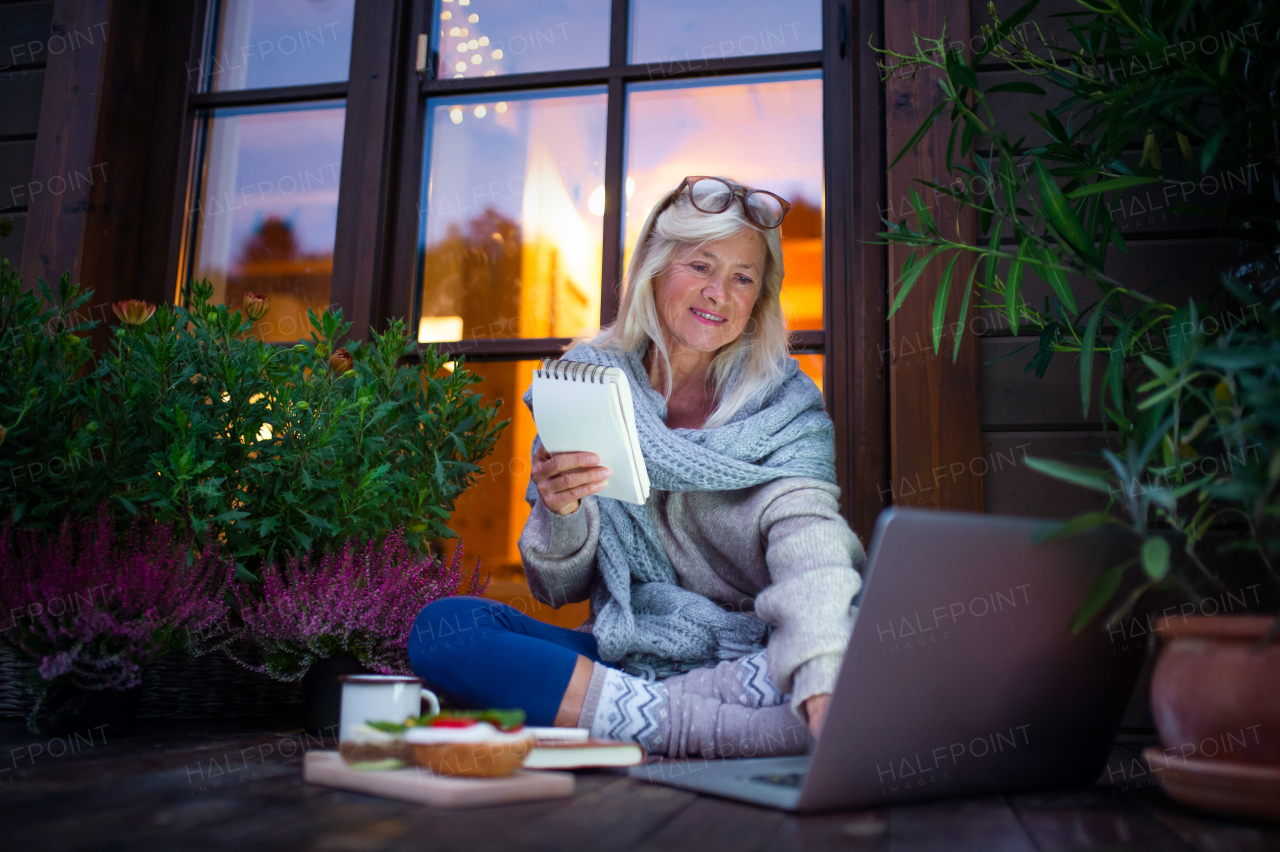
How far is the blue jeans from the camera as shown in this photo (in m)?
1.19

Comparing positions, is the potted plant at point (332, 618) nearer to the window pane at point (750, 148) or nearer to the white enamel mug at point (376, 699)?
the white enamel mug at point (376, 699)

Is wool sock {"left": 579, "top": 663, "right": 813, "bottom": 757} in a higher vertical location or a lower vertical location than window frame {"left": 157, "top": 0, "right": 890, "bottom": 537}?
lower

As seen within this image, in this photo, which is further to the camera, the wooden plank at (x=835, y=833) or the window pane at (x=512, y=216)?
the window pane at (x=512, y=216)

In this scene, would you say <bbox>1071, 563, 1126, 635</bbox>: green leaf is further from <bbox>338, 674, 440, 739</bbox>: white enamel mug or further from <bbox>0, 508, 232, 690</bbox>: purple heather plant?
<bbox>0, 508, 232, 690</bbox>: purple heather plant

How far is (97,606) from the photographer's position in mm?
1343

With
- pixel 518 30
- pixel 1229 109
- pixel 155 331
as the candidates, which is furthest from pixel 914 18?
pixel 155 331

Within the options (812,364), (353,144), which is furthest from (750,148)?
(353,144)

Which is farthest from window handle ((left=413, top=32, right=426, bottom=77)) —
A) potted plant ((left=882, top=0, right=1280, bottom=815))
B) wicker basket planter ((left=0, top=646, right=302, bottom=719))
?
wicker basket planter ((left=0, top=646, right=302, bottom=719))

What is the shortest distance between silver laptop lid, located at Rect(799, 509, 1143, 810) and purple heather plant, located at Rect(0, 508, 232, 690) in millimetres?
1034

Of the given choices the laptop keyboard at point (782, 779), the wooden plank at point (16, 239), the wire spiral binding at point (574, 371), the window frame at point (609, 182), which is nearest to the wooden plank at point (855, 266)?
the window frame at point (609, 182)

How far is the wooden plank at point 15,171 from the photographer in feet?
7.07

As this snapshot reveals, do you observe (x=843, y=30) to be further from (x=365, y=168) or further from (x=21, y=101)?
(x=21, y=101)

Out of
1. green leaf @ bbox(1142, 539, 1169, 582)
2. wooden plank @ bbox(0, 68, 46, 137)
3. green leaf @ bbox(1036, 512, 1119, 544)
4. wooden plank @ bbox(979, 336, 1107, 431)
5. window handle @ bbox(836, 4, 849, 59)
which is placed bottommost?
green leaf @ bbox(1142, 539, 1169, 582)

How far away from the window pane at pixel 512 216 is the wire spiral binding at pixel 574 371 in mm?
842
